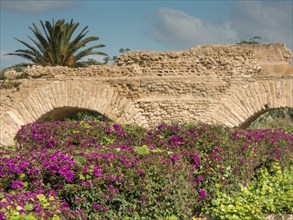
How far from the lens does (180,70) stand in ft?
38.4

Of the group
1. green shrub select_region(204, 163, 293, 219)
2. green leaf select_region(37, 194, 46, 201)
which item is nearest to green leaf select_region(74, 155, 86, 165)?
green leaf select_region(37, 194, 46, 201)

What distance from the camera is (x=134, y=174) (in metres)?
5.80

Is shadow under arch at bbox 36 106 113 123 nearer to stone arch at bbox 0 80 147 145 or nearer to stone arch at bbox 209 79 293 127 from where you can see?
stone arch at bbox 0 80 147 145

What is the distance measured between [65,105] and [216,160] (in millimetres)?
4931

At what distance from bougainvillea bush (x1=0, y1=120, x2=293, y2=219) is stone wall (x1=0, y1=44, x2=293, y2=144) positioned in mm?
2693

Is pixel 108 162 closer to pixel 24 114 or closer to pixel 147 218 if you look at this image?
pixel 147 218

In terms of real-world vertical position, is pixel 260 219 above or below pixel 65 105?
below

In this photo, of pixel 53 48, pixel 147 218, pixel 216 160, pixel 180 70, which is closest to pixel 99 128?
pixel 216 160

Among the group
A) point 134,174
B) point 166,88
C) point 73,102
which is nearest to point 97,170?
point 134,174

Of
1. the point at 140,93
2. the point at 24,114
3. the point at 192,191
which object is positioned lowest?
the point at 192,191

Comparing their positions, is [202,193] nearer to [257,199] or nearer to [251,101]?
[257,199]

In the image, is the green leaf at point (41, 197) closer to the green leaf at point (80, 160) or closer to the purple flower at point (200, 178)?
the green leaf at point (80, 160)

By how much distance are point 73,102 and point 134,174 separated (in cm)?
559

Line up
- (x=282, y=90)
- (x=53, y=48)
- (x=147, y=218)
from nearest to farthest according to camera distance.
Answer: (x=147, y=218)
(x=282, y=90)
(x=53, y=48)
